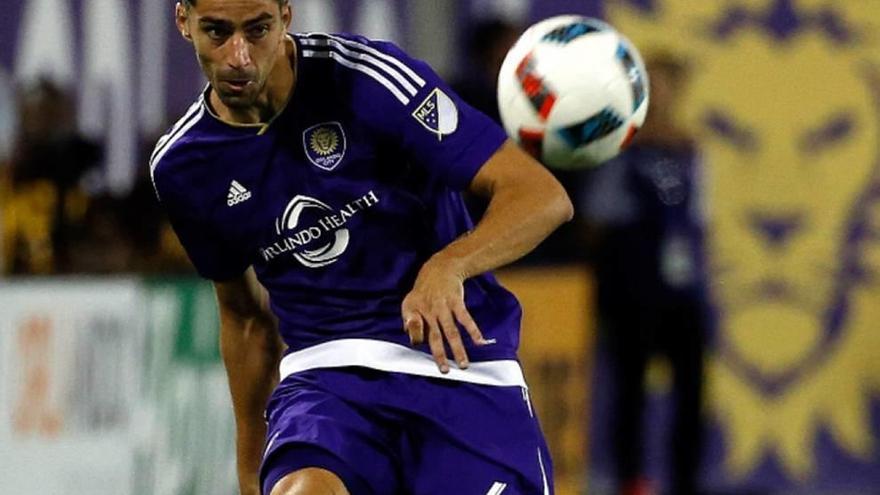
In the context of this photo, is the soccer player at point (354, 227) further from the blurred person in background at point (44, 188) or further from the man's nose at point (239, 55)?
the blurred person in background at point (44, 188)

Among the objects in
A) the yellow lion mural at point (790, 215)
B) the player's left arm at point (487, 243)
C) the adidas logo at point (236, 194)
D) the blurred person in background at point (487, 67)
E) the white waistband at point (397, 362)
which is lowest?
the yellow lion mural at point (790, 215)

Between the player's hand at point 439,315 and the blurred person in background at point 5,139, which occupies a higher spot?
the player's hand at point 439,315

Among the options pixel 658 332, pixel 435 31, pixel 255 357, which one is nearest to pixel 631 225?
pixel 658 332

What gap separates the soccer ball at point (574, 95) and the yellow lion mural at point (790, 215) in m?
6.76

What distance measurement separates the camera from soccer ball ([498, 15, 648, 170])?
184 inches

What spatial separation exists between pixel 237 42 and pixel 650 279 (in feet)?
17.0

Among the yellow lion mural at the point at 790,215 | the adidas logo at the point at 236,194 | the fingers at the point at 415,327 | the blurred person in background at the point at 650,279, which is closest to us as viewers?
the fingers at the point at 415,327

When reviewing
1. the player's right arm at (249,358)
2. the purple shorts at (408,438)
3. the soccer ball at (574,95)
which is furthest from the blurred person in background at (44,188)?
the purple shorts at (408,438)

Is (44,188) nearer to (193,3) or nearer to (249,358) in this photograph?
(249,358)

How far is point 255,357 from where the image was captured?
4.99 meters

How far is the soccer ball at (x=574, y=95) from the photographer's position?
467cm

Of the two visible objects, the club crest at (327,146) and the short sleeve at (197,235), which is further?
the short sleeve at (197,235)

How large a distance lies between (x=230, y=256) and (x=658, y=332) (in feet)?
15.8

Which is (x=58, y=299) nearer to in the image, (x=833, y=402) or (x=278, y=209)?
(x=278, y=209)
